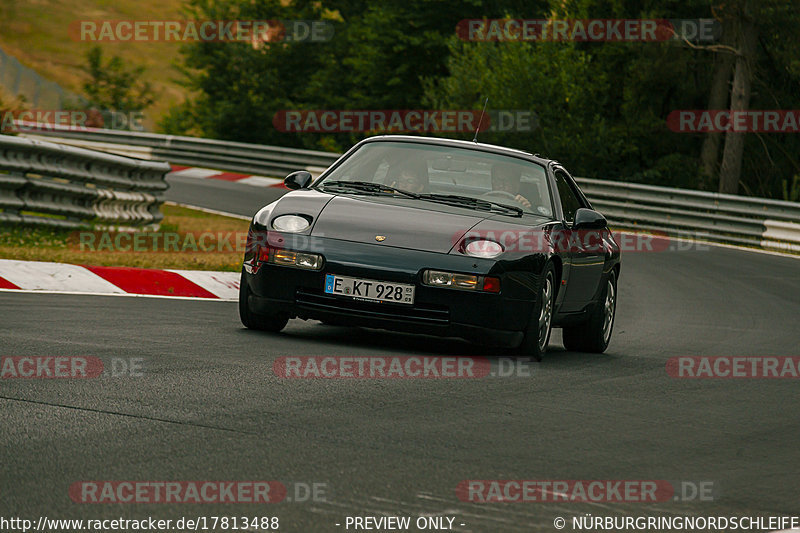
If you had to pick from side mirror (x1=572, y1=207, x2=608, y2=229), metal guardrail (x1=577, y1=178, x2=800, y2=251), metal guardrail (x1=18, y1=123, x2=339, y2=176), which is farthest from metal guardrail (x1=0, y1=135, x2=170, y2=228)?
metal guardrail (x1=18, y1=123, x2=339, y2=176)

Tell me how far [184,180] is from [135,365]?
21949mm

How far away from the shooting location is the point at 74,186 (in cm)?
1391

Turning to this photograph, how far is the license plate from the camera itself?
7.89 metres

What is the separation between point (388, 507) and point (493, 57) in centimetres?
2971

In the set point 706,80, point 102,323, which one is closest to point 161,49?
point 706,80

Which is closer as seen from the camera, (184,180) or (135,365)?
(135,365)

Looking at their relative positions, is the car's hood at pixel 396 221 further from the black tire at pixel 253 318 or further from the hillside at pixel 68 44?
the hillside at pixel 68 44

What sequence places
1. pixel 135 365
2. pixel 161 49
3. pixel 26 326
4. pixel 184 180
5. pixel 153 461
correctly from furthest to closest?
pixel 161 49
pixel 184 180
pixel 26 326
pixel 135 365
pixel 153 461

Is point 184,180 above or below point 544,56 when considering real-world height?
below

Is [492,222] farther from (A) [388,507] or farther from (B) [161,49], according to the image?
(B) [161,49]

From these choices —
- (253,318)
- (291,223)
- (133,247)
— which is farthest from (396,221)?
(133,247)

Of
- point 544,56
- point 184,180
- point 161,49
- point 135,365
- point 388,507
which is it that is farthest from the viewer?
point 161,49

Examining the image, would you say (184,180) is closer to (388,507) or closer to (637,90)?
(637,90)

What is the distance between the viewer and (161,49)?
149m
